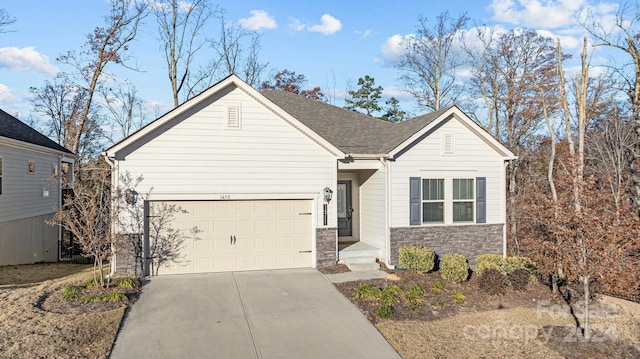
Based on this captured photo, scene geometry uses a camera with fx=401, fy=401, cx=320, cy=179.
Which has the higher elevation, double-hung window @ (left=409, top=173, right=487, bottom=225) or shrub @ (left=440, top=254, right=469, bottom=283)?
double-hung window @ (left=409, top=173, right=487, bottom=225)

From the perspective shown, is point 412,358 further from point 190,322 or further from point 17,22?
point 17,22

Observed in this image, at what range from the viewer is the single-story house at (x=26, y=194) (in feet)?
43.7

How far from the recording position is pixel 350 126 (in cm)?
1495

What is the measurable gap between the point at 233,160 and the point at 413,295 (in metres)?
5.78

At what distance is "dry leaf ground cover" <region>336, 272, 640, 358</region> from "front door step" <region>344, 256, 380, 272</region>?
1.22m

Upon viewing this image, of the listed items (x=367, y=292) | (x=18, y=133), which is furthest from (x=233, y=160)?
(x=18, y=133)

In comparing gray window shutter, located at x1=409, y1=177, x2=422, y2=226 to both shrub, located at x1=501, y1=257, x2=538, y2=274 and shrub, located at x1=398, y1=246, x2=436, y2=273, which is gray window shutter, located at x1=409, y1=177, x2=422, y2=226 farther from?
shrub, located at x1=501, y1=257, x2=538, y2=274

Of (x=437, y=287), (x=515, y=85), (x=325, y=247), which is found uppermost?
(x=515, y=85)

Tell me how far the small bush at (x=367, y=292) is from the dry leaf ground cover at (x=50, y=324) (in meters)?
4.82

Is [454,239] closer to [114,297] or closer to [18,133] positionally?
[114,297]

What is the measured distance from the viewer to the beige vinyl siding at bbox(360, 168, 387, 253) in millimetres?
12281

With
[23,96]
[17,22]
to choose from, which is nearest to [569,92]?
[17,22]

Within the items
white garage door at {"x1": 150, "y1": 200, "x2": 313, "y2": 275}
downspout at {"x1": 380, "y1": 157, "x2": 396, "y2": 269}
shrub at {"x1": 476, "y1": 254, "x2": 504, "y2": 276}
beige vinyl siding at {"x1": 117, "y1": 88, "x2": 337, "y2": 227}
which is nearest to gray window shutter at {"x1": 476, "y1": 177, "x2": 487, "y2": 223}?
shrub at {"x1": 476, "y1": 254, "x2": 504, "y2": 276}

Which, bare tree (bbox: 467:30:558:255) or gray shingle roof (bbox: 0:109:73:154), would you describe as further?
bare tree (bbox: 467:30:558:255)
